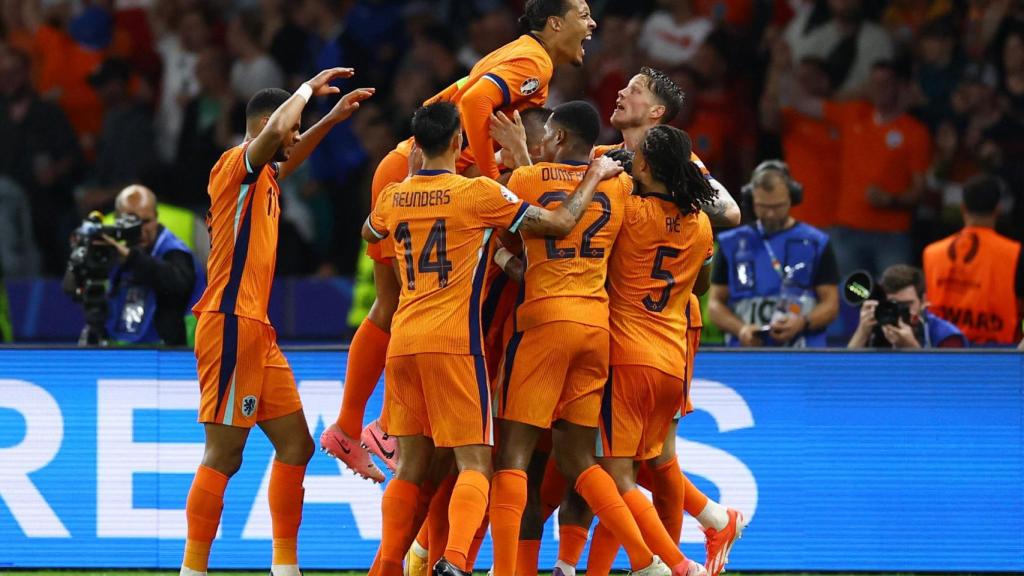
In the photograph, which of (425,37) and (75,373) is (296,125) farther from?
(425,37)

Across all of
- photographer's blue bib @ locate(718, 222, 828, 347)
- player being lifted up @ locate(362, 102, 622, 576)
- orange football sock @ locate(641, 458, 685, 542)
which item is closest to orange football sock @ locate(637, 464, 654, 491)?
orange football sock @ locate(641, 458, 685, 542)

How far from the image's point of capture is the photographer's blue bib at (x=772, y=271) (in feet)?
33.0

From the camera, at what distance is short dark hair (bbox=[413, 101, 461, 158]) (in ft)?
23.8

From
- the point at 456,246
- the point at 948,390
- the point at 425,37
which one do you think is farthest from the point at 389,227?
the point at 425,37

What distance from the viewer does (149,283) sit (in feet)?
31.1

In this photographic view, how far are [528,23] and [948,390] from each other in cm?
284

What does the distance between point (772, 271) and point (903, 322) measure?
3.29ft

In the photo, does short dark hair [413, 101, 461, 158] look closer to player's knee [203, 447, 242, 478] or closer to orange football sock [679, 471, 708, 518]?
player's knee [203, 447, 242, 478]

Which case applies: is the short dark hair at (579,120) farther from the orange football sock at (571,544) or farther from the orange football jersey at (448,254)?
the orange football sock at (571,544)

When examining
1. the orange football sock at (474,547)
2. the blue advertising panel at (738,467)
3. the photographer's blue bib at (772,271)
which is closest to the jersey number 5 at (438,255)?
the orange football sock at (474,547)

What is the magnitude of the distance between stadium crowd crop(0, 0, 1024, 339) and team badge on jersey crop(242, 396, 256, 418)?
434 centimetres

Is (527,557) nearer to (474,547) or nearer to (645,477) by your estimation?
(474,547)

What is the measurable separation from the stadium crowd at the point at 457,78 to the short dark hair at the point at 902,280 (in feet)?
5.11

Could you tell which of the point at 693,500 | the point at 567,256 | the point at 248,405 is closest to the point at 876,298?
the point at 693,500
